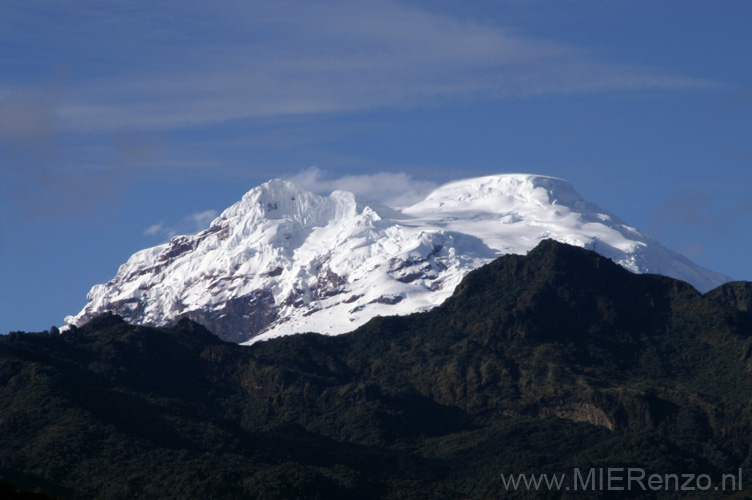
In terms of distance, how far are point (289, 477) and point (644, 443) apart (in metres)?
57.3

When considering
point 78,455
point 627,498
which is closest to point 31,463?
point 78,455

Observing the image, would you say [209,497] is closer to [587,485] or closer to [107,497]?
[107,497]

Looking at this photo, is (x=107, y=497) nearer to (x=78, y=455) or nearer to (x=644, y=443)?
(x=78, y=455)

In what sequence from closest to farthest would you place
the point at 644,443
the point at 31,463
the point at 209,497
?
the point at 209,497 < the point at 31,463 < the point at 644,443

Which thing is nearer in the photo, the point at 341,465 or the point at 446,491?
the point at 446,491

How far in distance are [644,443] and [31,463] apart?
9001 cm

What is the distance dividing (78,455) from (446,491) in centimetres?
5257

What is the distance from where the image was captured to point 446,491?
187125mm

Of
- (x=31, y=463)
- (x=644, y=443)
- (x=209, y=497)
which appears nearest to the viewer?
(x=209, y=497)

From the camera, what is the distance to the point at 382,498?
591ft

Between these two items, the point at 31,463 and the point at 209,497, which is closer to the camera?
the point at 209,497

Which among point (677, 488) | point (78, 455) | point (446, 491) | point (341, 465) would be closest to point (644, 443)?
point (677, 488)

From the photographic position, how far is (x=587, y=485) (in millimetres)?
187000

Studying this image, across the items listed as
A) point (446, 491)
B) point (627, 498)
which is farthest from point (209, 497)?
point (627, 498)
